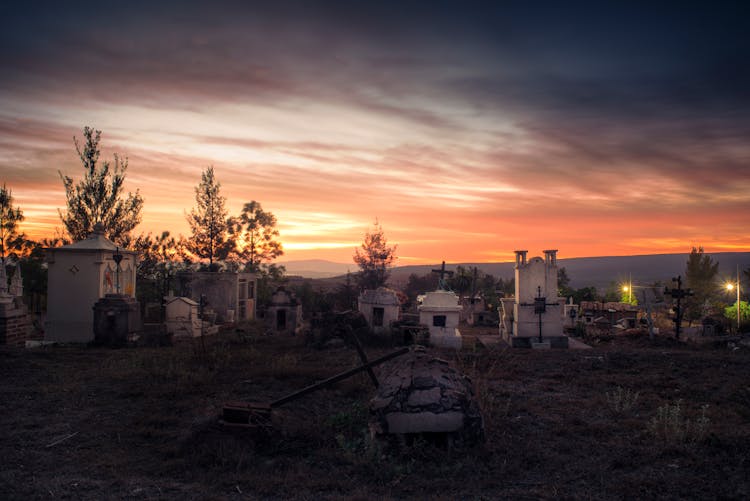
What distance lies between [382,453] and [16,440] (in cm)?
507

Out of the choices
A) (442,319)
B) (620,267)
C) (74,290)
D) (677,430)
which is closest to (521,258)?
(442,319)

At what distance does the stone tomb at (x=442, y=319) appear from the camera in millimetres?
16781

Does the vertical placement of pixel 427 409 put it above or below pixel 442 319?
below

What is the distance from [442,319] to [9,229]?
24271 mm

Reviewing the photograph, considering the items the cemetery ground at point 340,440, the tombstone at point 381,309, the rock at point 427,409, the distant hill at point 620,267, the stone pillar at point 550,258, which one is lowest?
the cemetery ground at point 340,440

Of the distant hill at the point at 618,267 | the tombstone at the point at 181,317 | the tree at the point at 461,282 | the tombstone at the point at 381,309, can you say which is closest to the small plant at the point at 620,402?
the tombstone at the point at 381,309

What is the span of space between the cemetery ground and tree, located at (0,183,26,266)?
729 inches

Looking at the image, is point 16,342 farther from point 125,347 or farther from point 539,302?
point 539,302

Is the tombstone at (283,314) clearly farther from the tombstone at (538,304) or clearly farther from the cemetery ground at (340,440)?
the tombstone at (538,304)

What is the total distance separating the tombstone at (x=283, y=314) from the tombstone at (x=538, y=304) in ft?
26.5

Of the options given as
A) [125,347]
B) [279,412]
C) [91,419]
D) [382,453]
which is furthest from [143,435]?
[125,347]

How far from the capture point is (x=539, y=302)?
1745cm

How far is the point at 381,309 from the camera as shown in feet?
58.2

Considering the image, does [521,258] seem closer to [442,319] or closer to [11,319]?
[442,319]
